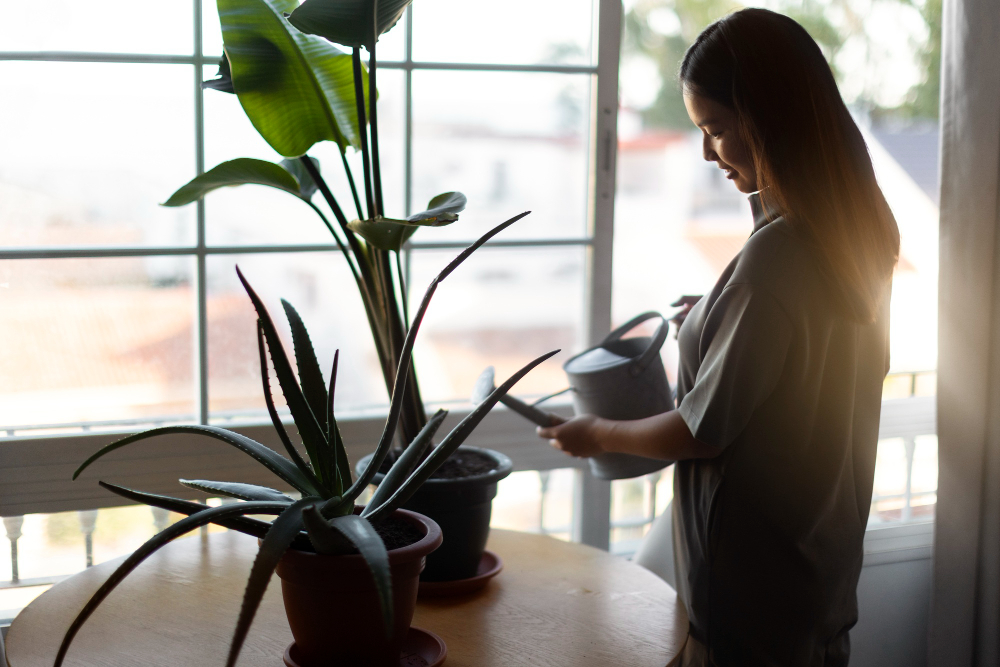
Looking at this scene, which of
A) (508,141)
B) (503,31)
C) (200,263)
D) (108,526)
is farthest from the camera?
(108,526)

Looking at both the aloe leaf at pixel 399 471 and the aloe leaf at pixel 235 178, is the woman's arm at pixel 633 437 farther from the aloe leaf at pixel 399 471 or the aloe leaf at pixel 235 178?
the aloe leaf at pixel 235 178

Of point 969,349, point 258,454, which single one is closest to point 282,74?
point 258,454

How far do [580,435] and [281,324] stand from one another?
848mm

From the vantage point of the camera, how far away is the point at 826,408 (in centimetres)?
121

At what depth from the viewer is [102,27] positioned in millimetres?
1637

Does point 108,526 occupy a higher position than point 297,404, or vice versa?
point 297,404

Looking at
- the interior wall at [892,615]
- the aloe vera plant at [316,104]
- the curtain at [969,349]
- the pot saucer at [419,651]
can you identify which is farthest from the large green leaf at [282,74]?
the interior wall at [892,615]

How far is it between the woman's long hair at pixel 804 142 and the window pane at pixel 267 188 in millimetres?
862

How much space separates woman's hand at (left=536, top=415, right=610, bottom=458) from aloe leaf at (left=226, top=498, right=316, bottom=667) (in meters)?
0.56

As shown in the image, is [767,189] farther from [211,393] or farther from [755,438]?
[211,393]

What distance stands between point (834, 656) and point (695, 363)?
1.69 feet

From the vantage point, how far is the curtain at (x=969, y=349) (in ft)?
5.75

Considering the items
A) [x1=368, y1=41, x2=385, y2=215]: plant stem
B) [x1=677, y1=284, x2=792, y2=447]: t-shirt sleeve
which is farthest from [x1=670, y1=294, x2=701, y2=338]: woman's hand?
[x1=368, y1=41, x2=385, y2=215]: plant stem

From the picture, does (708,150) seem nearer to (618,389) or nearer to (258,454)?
(618,389)
